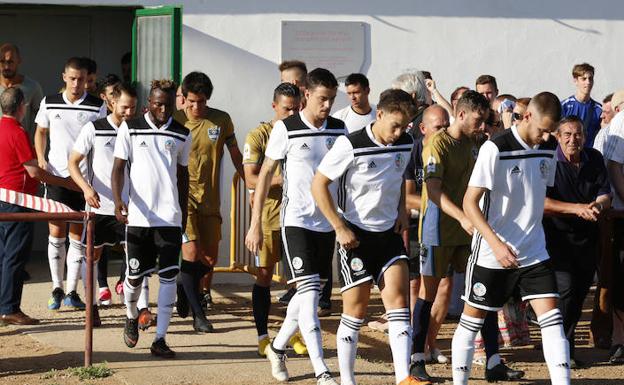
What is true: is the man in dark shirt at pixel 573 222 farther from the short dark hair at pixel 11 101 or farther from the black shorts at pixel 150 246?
the short dark hair at pixel 11 101

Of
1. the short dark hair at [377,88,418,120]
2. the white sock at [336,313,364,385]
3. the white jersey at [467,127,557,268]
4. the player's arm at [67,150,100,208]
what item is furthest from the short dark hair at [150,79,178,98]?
the white jersey at [467,127,557,268]

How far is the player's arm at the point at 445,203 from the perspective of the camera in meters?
8.58

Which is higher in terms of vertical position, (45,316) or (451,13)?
(451,13)

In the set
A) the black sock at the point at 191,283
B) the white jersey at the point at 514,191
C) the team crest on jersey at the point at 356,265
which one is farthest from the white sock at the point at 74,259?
the white jersey at the point at 514,191

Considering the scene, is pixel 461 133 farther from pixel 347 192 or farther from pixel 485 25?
pixel 485 25

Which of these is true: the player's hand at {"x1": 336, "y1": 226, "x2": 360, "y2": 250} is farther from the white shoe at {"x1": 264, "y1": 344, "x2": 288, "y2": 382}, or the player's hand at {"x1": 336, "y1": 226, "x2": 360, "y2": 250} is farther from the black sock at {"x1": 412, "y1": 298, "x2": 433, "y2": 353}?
the black sock at {"x1": 412, "y1": 298, "x2": 433, "y2": 353}

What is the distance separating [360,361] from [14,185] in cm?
344

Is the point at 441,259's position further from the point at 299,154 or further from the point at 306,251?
the point at 299,154

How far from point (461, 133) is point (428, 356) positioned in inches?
68.6

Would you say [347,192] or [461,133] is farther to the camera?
[461,133]

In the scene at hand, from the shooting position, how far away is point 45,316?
11484 mm

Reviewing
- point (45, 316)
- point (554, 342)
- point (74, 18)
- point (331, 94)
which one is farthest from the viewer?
point (74, 18)

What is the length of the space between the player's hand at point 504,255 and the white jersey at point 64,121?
4978 millimetres

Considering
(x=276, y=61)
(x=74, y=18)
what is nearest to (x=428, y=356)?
(x=276, y=61)
